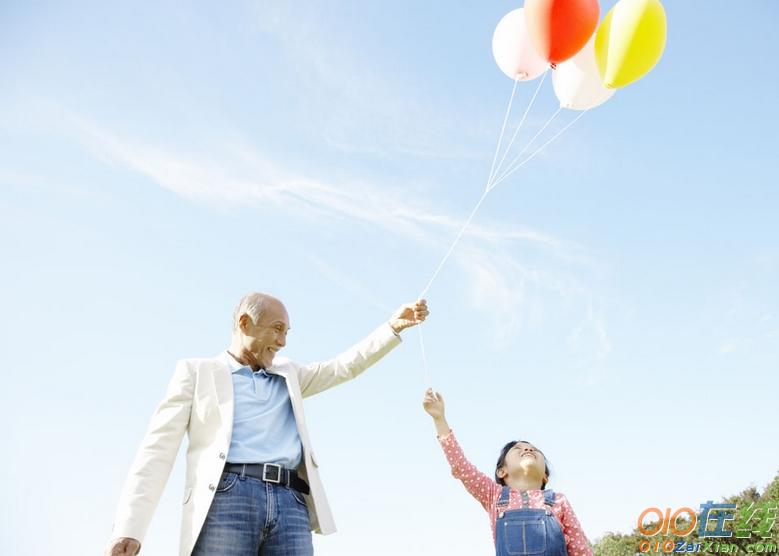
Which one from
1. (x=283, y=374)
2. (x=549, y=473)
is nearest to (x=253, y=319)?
(x=283, y=374)

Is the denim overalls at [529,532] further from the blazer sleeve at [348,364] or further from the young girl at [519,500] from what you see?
the blazer sleeve at [348,364]

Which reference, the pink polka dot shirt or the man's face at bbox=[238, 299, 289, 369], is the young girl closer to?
the pink polka dot shirt

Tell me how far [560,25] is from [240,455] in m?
3.05

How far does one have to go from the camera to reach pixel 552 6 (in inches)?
170

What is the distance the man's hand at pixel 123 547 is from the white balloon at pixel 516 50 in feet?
11.9

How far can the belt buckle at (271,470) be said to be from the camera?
9.93ft

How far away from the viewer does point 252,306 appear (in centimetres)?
348

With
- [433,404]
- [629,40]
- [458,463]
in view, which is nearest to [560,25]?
[629,40]

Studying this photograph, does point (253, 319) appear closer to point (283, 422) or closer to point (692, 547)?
point (283, 422)

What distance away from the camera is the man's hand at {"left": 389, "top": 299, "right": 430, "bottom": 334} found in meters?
3.89

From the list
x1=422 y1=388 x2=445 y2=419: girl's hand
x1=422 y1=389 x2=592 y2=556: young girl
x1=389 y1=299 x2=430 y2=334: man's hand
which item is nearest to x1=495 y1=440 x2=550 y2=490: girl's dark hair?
x1=422 y1=389 x2=592 y2=556: young girl

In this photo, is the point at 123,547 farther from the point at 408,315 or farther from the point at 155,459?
the point at 408,315

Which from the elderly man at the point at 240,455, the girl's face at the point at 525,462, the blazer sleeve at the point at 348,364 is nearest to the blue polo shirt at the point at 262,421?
the elderly man at the point at 240,455

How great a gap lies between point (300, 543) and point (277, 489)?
23cm
